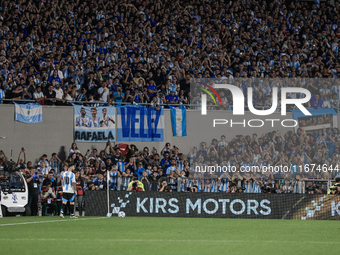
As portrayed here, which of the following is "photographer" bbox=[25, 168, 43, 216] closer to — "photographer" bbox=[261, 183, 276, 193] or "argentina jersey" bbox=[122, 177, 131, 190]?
"argentina jersey" bbox=[122, 177, 131, 190]

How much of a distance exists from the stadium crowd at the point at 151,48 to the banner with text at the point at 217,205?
5.08m

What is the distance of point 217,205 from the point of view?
17031 millimetres

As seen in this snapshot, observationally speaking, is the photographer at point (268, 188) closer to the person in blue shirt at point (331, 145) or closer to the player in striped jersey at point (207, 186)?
the player in striped jersey at point (207, 186)

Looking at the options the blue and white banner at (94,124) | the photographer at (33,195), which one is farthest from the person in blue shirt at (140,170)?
the photographer at (33,195)

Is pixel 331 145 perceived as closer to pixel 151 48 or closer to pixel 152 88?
pixel 152 88

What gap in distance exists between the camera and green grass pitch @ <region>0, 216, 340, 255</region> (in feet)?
28.9

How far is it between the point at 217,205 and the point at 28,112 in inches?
354

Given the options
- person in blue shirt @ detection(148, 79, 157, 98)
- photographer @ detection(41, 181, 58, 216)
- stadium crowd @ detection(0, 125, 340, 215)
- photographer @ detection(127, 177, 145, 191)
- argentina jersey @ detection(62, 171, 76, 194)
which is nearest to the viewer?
argentina jersey @ detection(62, 171, 76, 194)

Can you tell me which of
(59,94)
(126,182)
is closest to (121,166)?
(126,182)

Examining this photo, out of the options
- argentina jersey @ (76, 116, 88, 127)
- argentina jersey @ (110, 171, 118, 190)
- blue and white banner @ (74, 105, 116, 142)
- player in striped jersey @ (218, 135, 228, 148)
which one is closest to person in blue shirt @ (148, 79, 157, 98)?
blue and white banner @ (74, 105, 116, 142)

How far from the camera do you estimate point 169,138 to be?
22.9 metres

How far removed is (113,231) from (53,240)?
2.19 meters

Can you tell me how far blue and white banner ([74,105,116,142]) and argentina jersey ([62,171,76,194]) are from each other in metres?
5.44

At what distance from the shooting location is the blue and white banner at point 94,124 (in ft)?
71.6
